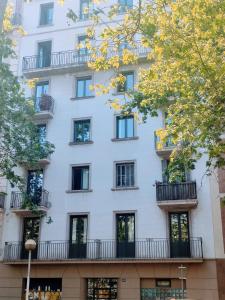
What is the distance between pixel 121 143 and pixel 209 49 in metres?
12.5

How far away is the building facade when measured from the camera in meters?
22.9

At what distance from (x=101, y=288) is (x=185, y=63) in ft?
48.1

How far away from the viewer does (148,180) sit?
24938 millimetres

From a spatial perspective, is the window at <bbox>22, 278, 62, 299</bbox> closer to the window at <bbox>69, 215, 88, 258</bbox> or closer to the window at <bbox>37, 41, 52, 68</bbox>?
the window at <bbox>69, 215, 88, 258</bbox>

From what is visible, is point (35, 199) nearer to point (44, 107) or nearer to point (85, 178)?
point (85, 178)

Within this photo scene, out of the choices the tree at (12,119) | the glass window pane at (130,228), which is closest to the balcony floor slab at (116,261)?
the glass window pane at (130,228)

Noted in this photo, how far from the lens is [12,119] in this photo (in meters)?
17.7

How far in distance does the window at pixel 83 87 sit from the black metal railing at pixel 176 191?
335 inches

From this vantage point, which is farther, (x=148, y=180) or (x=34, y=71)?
(x=34, y=71)

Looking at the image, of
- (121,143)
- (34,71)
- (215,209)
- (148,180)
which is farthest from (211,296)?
(34,71)

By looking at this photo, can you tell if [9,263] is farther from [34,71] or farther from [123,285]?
[34,71]

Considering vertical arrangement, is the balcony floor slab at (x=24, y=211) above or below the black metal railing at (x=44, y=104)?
below

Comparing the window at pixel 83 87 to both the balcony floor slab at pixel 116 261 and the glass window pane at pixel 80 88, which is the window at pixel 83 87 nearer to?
the glass window pane at pixel 80 88

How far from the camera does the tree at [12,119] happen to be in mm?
16516
